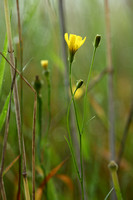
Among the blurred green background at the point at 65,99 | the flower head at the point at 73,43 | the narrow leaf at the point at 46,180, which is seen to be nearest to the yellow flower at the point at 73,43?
the flower head at the point at 73,43

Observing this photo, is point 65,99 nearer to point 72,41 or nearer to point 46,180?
point 46,180

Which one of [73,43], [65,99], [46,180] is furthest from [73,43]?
[65,99]

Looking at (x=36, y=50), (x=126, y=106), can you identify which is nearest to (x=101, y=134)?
(x=126, y=106)

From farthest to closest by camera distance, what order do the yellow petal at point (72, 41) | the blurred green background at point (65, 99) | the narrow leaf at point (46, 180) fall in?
the blurred green background at point (65, 99), the narrow leaf at point (46, 180), the yellow petal at point (72, 41)

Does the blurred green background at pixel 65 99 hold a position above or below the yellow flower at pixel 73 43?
below

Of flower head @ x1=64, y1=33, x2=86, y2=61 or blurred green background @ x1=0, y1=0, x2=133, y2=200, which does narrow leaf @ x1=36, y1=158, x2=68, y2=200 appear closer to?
blurred green background @ x1=0, y1=0, x2=133, y2=200

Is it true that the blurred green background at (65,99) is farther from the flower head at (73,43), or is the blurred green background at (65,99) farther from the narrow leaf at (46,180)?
the flower head at (73,43)

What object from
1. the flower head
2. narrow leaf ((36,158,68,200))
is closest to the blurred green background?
narrow leaf ((36,158,68,200))

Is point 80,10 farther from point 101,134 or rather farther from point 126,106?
point 101,134
